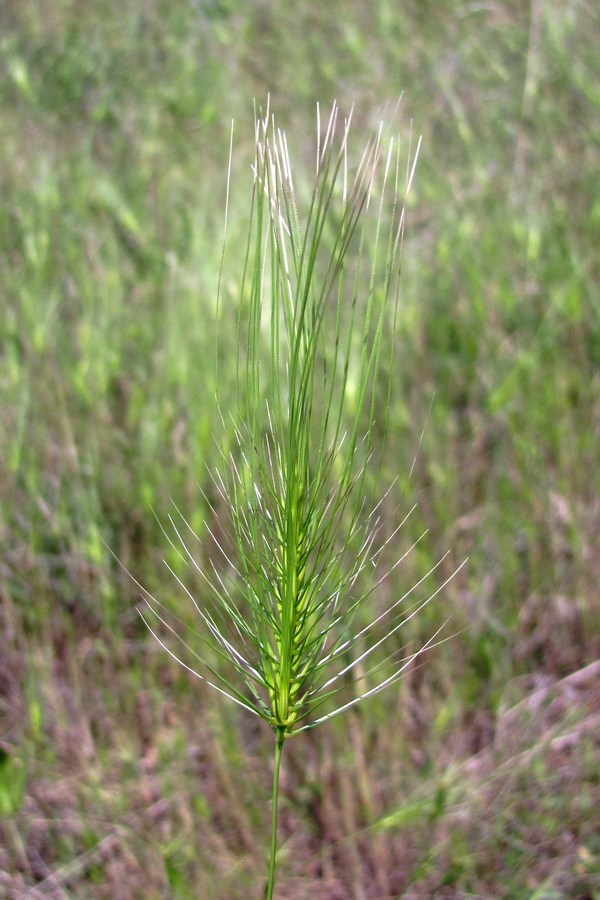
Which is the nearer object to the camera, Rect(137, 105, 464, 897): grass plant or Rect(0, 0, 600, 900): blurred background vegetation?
Rect(137, 105, 464, 897): grass plant

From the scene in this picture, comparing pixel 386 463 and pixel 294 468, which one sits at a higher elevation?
pixel 294 468

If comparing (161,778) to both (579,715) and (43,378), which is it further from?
(43,378)

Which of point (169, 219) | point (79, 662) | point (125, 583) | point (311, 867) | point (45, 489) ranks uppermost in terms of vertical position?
point (169, 219)

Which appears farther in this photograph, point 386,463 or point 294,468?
point 386,463

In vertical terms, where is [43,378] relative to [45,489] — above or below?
above

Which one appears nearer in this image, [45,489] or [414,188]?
[45,489]

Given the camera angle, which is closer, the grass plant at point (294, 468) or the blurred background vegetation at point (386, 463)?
the grass plant at point (294, 468)

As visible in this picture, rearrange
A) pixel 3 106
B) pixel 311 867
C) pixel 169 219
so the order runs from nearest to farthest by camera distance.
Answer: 1. pixel 311 867
2. pixel 169 219
3. pixel 3 106

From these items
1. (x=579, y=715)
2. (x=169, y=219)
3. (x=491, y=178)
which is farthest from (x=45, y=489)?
(x=491, y=178)
